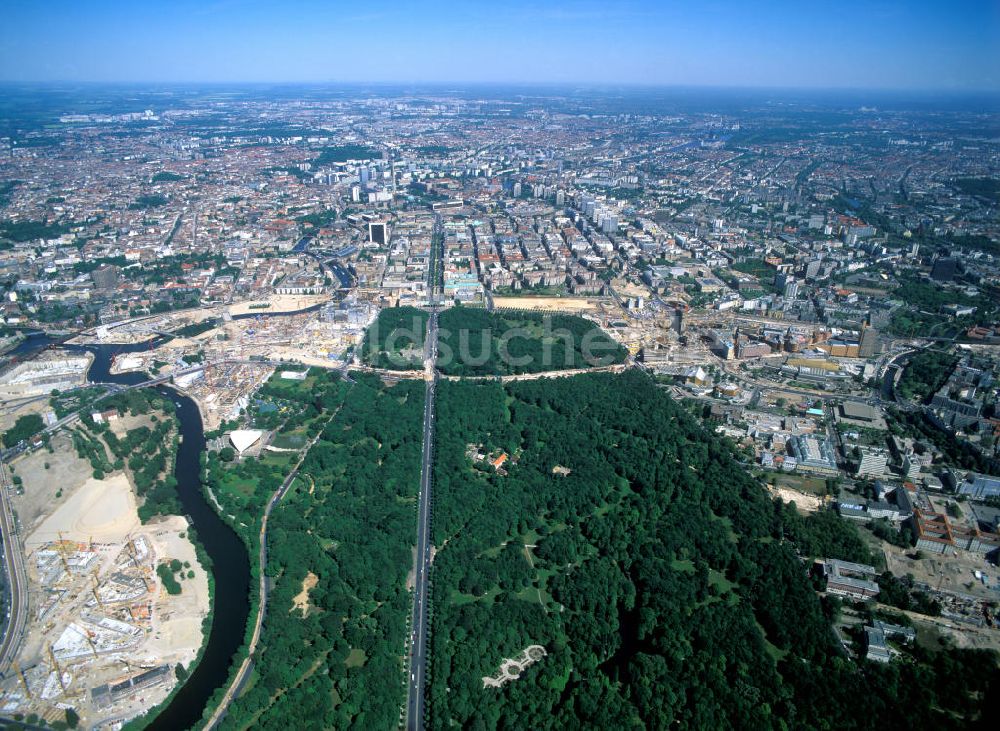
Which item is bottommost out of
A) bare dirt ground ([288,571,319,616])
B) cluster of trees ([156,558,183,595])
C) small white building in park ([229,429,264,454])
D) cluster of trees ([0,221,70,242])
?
bare dirt ground ([288,571,319,616])

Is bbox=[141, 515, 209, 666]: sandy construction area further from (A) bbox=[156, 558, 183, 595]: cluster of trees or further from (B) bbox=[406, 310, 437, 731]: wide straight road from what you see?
(B) bbox=[406, 310, 437, 731]: wide straight road

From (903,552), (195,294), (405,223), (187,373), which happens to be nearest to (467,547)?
(903,552)

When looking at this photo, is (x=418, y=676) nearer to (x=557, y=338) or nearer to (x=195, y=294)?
(x=557, y=338)

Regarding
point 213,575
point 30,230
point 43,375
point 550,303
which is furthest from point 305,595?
point 30,230

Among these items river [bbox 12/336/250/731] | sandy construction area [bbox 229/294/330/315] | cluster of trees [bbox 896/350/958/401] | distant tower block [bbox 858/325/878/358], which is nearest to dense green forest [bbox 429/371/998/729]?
river [bbox 12/336/250/731]

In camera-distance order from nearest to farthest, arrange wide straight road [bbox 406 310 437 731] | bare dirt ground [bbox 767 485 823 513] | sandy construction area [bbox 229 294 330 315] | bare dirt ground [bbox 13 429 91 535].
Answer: wide straight road [bbox 406 310 437 731]
bare dirt ground [bbox 13 429 91 535]
bare dirt ground [bbox 767 485 823 513]
sandy construction area [bbox 229 294 330 315]
